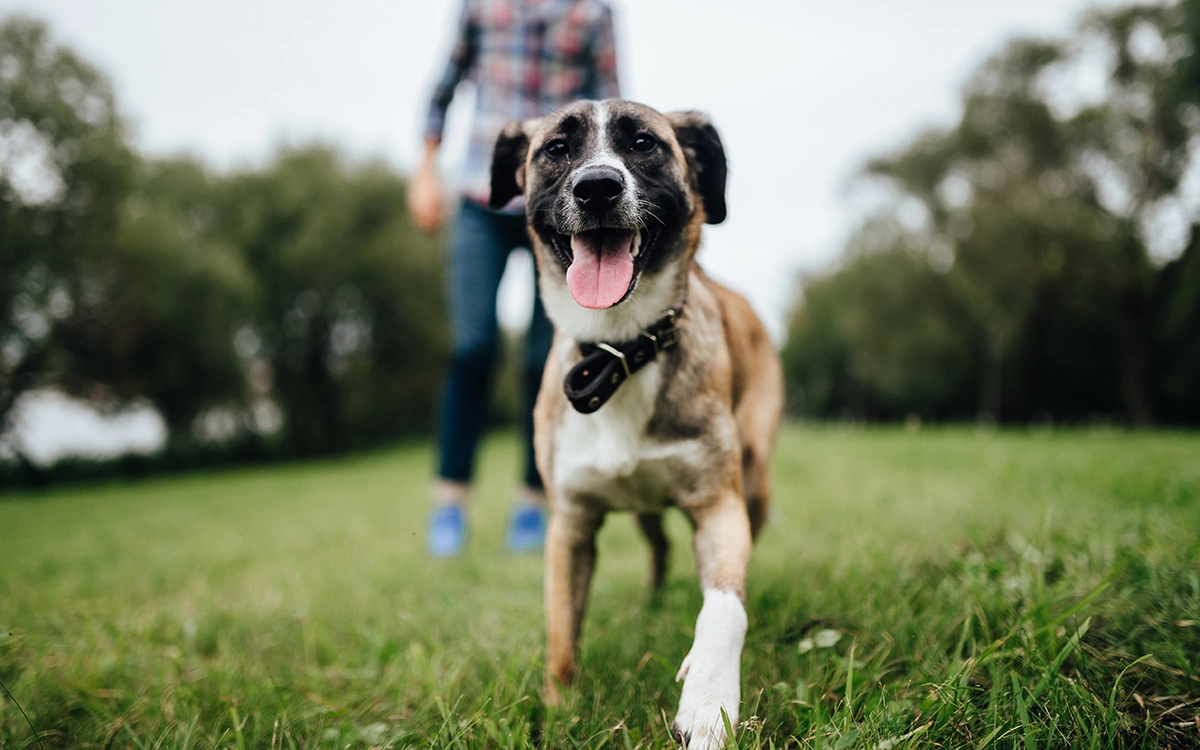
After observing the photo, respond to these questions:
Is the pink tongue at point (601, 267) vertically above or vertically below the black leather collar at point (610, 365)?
above

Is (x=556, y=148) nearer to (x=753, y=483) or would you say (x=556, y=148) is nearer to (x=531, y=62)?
(x=753, y=483)

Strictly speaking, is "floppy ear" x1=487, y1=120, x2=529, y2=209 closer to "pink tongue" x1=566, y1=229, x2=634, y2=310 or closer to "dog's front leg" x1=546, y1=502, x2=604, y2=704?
"pink tongue" x1=566, y1=229, x2=634, y2=310

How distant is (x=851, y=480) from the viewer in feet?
19.0

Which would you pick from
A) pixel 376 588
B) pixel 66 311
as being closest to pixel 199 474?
pixel 66 311

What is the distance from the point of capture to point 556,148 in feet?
6.81

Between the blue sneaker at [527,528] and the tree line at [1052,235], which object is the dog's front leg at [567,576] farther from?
the tree line at [1052,235]

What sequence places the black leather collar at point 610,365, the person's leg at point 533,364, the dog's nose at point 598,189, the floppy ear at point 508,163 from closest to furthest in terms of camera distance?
the dog's nose at point 598,189 < the black leather collar at point 610,365 < the floppy ear at point 508,163 < the person's leg at point 533,364

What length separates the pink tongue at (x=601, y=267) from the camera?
70.9 inches

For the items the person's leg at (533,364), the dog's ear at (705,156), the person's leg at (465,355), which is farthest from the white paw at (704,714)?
the person's leg at (465,355)

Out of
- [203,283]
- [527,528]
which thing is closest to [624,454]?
[527,528]

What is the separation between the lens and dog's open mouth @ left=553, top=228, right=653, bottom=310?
1.80 meters

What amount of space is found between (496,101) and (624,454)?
91.6 inches

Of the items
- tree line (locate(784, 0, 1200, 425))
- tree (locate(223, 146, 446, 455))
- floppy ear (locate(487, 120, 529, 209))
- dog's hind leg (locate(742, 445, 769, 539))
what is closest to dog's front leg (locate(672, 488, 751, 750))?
dog's hind leg (locate(742, 445, 769, 539))

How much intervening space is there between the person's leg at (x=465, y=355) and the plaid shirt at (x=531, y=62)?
189 mm
